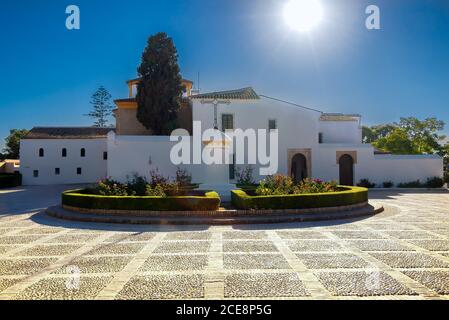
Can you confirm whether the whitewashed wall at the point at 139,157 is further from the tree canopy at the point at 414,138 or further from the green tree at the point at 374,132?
the green tree at the point at 374,132

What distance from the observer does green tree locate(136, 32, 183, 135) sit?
24.3 m

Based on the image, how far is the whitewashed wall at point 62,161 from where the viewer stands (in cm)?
3048

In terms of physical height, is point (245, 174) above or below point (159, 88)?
below

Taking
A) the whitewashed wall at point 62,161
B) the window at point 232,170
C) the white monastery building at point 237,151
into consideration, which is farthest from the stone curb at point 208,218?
the whitewashed wall at point 62,161

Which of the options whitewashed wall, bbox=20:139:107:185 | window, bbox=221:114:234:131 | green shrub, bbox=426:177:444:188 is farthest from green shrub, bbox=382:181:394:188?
whitewashed wall, bbox=20:139:107:185

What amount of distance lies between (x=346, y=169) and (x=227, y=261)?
21.4 metres

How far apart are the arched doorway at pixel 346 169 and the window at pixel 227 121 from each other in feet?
30.0

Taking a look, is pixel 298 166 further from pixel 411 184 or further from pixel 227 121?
pixel 411 184

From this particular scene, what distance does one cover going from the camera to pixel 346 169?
82.0ft

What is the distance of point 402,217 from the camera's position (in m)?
11.0

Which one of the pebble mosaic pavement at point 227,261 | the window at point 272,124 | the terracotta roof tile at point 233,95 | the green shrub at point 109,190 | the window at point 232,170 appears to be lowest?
the pebble mosaic pavement at point 227,261

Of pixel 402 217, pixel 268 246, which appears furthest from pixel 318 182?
pixel 268 246

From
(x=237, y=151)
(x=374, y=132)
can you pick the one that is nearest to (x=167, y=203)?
(x=237, y=151)
